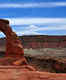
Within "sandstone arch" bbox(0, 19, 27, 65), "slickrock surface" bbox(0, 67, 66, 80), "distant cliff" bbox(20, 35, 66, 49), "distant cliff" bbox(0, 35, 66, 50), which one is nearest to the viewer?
"slickrock surface" bbox(0, 67, 66, 80)

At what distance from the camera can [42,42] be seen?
51.6 m

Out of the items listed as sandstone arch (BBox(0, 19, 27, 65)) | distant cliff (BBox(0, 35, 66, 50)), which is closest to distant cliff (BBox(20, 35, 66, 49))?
distant cliff (BBox(0, 35, 66, 50))

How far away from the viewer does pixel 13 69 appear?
4910mm

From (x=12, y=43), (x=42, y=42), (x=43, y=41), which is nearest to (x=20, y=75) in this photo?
(x=12, y=43)

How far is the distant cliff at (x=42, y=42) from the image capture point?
50.6 meters

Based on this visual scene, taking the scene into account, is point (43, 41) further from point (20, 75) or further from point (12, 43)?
point (20, 75)

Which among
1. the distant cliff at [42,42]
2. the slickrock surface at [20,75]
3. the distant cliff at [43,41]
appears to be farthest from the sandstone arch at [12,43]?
the distant cliff at [43,41]

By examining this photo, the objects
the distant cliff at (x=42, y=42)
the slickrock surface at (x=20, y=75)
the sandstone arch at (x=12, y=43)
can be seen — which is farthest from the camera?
the distant cliff at (x=42, y=42)

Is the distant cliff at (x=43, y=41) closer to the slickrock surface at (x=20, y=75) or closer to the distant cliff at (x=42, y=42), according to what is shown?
the distant cliff at (x=42, y=42)

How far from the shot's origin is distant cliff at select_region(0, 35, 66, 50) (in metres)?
50.6

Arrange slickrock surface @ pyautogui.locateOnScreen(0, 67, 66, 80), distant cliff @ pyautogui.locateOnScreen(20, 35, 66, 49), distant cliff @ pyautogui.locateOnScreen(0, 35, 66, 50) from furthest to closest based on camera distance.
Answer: distant cliff @ pyautogui.locateOnScreen(20, 35, 66, 49), distant cliff @ pyautogui.locateOnScreen(0, 35, 66, 50), slickrock surface @ pyautogui.locateOnScreen(0, 67, 66, 80)

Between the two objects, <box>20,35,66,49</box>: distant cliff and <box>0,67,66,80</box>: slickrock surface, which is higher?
<box>0,67,66,80</box>: slickrock surface

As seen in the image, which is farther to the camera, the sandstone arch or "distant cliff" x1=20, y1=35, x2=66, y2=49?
"distant cliff" x1=20, y1=35, x2=66, y2=49

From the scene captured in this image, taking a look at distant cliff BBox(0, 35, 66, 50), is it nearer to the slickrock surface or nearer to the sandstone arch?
the sandstone arch
